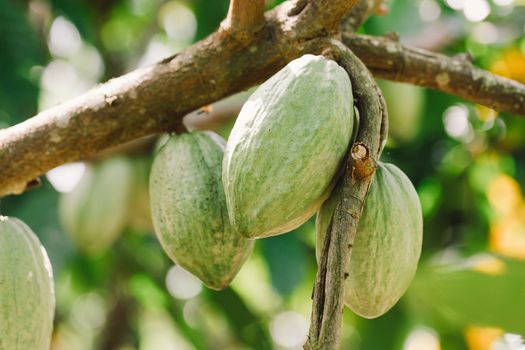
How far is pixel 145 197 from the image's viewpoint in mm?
2564

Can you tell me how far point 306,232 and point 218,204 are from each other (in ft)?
4.77

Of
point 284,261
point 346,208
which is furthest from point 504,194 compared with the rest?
point 346,208

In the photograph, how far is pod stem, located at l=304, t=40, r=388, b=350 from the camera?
86cm

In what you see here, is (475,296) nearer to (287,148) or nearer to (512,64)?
(287,148)

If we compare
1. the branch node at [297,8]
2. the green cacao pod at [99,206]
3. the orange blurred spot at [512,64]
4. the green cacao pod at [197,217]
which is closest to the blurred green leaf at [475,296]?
the green cacao pod at [197,217]

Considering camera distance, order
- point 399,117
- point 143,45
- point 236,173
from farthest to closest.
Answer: point 143,45
point 399,117
point 236,173

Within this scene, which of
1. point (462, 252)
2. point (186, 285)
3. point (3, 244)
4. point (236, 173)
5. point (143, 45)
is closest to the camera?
point (236, 173)

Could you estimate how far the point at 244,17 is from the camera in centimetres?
109

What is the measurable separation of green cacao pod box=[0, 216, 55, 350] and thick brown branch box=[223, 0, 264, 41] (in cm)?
44

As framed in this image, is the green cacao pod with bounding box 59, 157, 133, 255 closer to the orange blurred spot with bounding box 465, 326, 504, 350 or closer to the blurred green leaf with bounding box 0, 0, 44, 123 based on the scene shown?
the blurred green leaf with bounding box 0, 0, 44, 123

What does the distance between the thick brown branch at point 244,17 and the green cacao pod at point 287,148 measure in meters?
0.14

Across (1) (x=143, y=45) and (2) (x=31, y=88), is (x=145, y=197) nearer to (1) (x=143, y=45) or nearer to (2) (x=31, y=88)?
(2) (x=31, y=88)

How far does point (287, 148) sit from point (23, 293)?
440 mm

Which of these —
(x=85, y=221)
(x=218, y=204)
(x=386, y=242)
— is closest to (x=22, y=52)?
(x=85, y=221)
